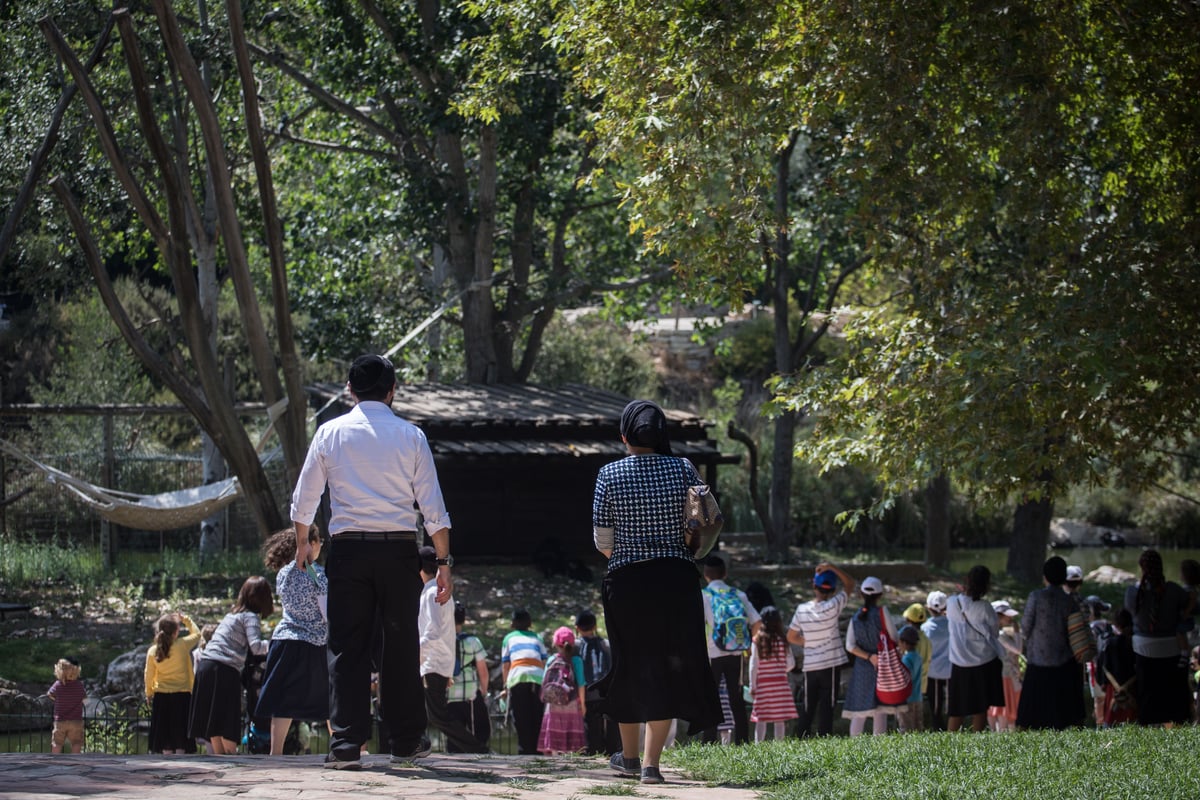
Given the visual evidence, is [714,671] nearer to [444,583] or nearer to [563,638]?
[563,638]

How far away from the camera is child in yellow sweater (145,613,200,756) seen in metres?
9.27

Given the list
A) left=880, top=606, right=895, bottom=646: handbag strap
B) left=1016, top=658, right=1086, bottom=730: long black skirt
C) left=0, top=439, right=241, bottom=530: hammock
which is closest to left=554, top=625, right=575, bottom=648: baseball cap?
left=880, top=606, right=895, bottom=646: handbag strap

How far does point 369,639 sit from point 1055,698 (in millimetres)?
5242

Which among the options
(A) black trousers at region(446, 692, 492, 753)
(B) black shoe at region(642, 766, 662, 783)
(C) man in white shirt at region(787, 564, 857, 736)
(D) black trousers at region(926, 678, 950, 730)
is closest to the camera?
(B) black shoe at region(642, 766, 662, 783)

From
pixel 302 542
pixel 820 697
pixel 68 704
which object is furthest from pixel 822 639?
pixel 68 704

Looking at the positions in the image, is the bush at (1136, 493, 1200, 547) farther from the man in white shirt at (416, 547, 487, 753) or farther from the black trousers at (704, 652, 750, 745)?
the man in white shirt at (416, 547, 487, 753)

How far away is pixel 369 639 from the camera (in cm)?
616

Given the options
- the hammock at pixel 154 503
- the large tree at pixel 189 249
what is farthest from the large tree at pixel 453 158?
the hammock at pixel 154 503

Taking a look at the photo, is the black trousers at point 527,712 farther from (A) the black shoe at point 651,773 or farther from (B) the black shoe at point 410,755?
(A) the black shoe at point 651,773

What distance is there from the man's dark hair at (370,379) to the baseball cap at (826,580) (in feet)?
14.7

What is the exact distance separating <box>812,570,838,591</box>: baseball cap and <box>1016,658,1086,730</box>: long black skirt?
1.41 metres

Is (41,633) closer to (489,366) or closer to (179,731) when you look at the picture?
(179,731)

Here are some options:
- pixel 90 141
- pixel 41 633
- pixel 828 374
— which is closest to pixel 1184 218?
pixel 828 374

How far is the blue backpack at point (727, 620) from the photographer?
372 inches
